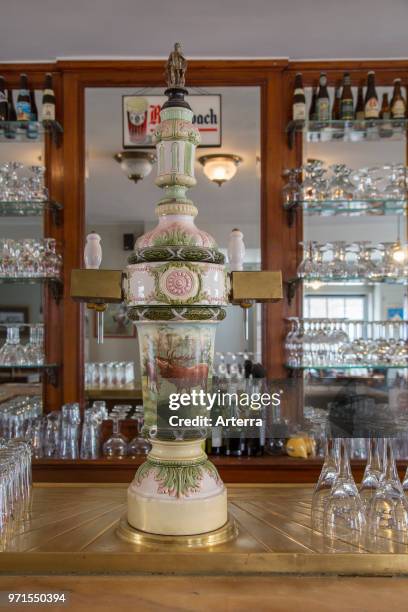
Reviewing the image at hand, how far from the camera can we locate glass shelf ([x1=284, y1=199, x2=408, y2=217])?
8.18ft

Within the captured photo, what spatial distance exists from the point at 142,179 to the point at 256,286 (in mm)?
1715

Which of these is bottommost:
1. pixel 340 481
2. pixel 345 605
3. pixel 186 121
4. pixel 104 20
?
pixel 345 605

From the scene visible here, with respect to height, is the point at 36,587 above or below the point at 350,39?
below

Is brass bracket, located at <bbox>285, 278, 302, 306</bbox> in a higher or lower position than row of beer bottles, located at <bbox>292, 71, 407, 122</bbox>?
lower

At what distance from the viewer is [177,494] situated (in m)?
0.89

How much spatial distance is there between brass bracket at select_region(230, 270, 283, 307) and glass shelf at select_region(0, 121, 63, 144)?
1.83 metres

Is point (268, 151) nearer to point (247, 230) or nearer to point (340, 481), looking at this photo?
point (247, 230)

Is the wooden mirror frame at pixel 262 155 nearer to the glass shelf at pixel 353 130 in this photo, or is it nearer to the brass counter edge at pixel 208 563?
the glass shelf at pixel 353 130

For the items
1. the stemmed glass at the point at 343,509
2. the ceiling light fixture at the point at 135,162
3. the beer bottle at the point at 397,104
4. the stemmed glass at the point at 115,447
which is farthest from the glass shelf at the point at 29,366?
the beer bottle at the point at 397,104

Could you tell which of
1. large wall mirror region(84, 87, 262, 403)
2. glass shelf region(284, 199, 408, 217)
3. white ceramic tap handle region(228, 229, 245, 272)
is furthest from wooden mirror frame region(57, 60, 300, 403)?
white ceramic tap handle region(228, 229, 245, 272)

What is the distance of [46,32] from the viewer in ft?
7.41

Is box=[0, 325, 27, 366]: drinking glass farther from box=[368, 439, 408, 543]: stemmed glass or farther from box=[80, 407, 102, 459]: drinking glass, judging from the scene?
box=[368, 439, 408, 543]: stemmed glass

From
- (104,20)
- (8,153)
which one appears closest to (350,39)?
(104,20)

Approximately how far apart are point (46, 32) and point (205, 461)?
2.06 meters
